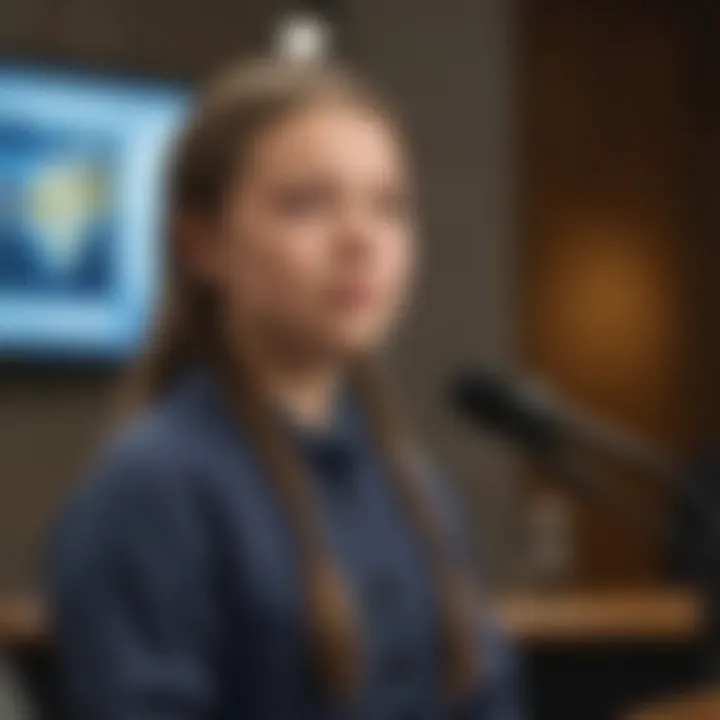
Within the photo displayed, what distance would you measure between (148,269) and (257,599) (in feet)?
7.00

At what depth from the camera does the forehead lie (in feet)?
3.66

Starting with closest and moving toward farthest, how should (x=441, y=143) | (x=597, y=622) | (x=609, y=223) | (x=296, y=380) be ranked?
(x=296, y=380) → (x=597, y=622) → (x=441, y=143) → (x=609, y=223)

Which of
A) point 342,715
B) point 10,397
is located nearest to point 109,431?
point 342,715

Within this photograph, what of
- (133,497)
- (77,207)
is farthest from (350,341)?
(77,207)

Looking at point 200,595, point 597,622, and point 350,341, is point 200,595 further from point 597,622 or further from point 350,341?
point 597,622

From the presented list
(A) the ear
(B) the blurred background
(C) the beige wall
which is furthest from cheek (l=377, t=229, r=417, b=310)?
(C) the beige wall

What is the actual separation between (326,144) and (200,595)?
281mm

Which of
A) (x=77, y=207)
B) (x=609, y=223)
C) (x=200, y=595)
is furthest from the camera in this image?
(x=609, y=223)

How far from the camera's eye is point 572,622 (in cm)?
293

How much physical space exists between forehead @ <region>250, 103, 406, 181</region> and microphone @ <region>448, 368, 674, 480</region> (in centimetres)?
15

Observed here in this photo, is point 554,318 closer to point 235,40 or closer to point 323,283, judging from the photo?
point 235,40

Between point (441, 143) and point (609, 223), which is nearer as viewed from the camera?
point (441, 143)

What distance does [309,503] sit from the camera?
1121 millimetres

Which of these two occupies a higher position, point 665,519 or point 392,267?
point 392,267
